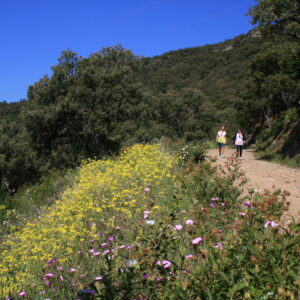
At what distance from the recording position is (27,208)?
8438 mm

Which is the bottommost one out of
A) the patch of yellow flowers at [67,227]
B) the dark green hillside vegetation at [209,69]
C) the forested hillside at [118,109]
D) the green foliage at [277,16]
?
the patch of yellow flowers at [67,227]

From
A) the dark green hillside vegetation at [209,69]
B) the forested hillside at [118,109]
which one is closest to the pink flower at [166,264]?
the forested hillside at [118,109]

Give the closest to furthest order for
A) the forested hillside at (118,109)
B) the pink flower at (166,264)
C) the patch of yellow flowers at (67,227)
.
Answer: the pink flower at (166,264) → the patch of yellow flowers at (67,227) → the forested hillside at (118,109)

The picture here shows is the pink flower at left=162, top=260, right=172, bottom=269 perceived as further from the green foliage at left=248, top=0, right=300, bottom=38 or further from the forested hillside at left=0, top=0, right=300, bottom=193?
the green foliage at left=248, top=0, right=300, bottom=38

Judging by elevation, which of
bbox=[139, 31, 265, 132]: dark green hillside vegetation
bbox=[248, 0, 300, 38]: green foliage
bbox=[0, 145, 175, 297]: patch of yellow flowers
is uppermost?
bbox=[139, 31, 265, 132]: dark green hillside vegetation

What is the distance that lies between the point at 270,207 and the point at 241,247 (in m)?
0.97

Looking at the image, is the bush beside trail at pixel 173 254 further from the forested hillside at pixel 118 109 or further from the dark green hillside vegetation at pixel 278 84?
the dark green hillside vegetation at pixel 278 84

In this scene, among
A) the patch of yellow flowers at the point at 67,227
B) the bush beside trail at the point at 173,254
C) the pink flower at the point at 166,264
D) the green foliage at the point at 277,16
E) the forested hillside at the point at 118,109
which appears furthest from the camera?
the forested hillside at the point at 118,109

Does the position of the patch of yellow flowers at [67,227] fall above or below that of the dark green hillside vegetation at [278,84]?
below

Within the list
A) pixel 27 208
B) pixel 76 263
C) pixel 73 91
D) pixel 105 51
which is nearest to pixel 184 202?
pixel 76 263

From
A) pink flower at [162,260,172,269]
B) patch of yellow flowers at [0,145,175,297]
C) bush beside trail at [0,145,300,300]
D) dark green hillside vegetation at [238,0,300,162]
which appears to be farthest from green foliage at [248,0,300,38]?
pink flower at [162,260,172,269]

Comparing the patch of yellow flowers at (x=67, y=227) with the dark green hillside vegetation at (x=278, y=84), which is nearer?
the patch of yellow flowers at (x=67, y=227)

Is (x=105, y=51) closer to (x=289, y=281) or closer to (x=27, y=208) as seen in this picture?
(x=27, y=208)

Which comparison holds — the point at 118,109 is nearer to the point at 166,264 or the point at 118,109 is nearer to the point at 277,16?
the point at 277,16
